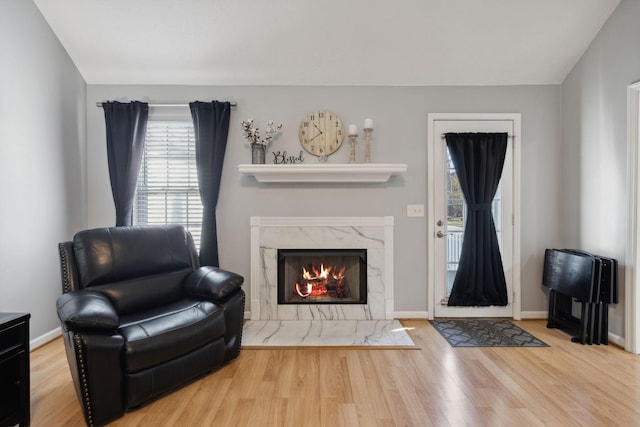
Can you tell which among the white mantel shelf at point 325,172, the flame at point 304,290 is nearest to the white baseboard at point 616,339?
the white mantel shelf at point 325,172

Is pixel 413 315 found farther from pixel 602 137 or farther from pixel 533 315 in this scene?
pixel 602 137

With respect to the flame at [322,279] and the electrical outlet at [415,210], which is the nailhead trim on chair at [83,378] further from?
the electrical outlet at [415,210]

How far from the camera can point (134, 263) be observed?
2.60 meters

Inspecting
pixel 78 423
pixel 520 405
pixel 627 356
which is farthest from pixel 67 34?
pixel 627 356

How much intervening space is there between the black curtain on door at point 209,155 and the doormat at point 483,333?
236cm

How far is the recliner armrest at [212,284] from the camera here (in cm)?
252

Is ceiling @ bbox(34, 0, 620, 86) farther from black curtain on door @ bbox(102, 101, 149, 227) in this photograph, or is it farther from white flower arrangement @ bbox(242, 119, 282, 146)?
white flower arrangement @ bbox(242, 119, 282, 146)

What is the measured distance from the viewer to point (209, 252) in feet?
11.2

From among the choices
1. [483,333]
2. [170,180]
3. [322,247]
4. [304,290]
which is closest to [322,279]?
[304,290]

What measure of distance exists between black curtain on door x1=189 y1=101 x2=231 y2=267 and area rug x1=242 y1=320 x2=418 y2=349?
0.84 metres

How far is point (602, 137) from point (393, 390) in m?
2.84

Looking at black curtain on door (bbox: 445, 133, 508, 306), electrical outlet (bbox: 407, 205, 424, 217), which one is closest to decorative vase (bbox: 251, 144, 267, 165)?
electrical outlet (bbox: 407, 205, 424, 217)

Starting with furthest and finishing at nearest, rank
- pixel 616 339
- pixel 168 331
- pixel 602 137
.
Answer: pixel 602 137, pixel 616 339, pixel 168 331

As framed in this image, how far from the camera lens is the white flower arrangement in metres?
3.34
